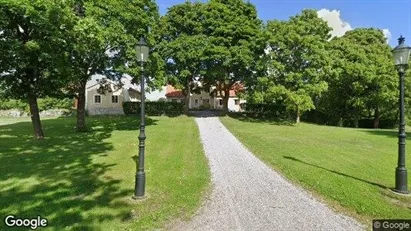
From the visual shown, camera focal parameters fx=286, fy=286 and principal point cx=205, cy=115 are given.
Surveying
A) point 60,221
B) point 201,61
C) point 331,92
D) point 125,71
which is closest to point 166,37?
point 201,61

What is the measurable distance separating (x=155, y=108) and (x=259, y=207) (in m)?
32.3

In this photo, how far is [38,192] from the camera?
705cm

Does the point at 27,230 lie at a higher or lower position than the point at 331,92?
lower

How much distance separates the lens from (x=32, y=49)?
13430mm

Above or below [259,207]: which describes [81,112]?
above

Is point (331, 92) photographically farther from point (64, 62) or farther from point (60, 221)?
point (60, 221)

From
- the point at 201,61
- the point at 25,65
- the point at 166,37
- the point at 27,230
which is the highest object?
the point at 166,37

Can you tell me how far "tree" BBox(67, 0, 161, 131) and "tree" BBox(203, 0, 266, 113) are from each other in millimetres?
8952

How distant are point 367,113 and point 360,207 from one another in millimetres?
34134

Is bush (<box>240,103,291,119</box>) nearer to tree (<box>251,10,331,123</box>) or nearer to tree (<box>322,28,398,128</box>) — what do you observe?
tree (<box>322,28,398,128</box>)

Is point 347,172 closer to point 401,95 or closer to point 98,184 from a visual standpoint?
point 401,95

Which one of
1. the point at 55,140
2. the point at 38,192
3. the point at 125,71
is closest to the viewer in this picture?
the point at 38,192

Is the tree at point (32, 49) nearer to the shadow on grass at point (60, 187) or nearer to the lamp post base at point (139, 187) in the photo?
the shadow on grass at point (60, 187)

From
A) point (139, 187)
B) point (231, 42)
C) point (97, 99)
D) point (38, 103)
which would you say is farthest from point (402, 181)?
point (38, 103)
